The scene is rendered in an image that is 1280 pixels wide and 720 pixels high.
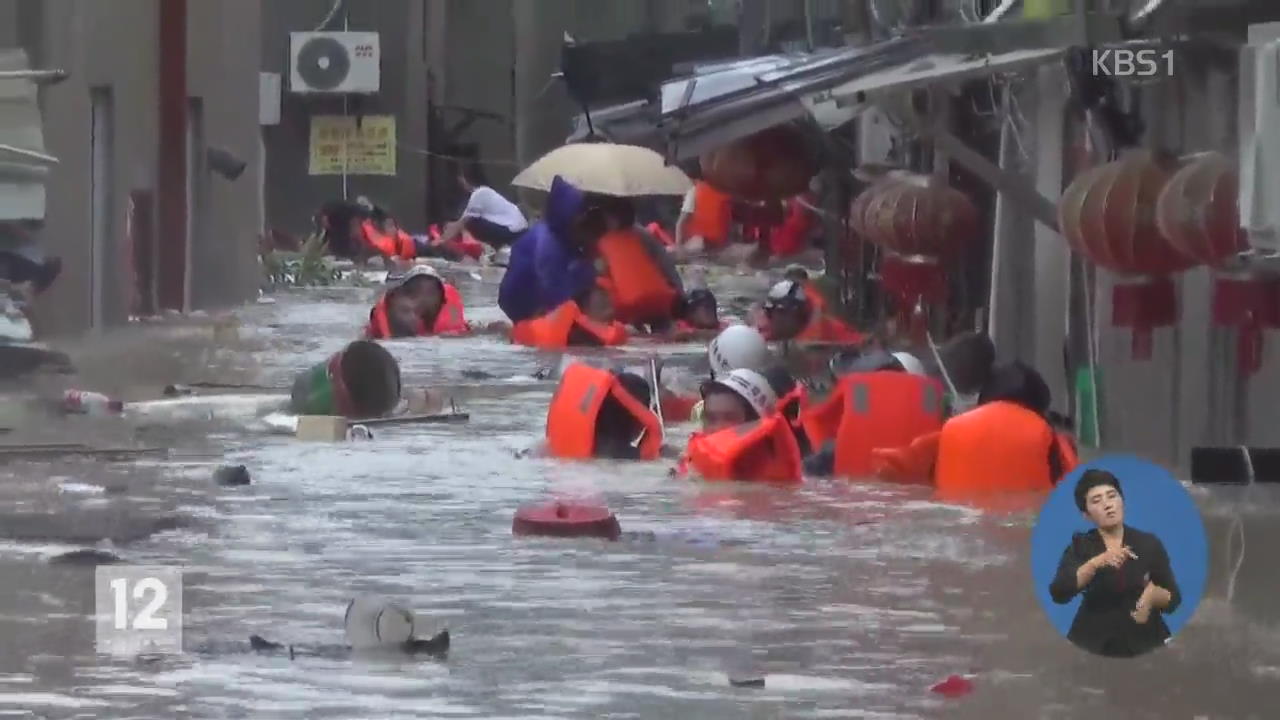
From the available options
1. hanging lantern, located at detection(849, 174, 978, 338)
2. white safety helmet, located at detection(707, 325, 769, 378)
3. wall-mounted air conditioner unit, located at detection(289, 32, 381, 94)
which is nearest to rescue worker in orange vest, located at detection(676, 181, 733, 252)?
wall-mounted air conditioner unit, located at detection(289, 32, 381, 94)

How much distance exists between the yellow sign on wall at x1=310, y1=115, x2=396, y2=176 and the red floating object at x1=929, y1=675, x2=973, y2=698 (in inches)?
1678

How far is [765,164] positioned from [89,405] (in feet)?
28.6

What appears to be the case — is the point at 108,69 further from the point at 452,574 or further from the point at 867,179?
the point at 452,574

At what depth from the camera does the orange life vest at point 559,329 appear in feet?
77.0

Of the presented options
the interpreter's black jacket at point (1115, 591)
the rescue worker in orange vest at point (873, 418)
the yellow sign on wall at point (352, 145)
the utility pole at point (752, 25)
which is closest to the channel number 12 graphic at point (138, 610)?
the interpreter's black jacket at point (1115, 591)

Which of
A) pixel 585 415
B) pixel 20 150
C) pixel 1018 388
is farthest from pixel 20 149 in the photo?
pixel 1018 388

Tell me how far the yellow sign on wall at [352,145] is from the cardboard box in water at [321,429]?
3482 centimetres

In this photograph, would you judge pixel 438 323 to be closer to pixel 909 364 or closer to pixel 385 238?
pixel 909 364

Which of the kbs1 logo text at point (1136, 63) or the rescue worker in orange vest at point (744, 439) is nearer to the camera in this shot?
the kbs1 logo text at point (1136, 63)

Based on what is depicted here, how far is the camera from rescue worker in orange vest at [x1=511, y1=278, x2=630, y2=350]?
23.4 m

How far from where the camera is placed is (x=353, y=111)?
1991 inches

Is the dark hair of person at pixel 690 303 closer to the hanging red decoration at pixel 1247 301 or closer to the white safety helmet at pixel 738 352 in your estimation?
the white safety helmet at pixel 738 352

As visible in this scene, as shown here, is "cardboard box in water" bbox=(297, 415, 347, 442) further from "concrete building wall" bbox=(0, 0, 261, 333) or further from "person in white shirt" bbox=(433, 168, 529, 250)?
"person in white shirt" bbox=(433, 168, 529, 250)

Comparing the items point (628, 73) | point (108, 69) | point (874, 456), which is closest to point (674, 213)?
point (628, 73)
